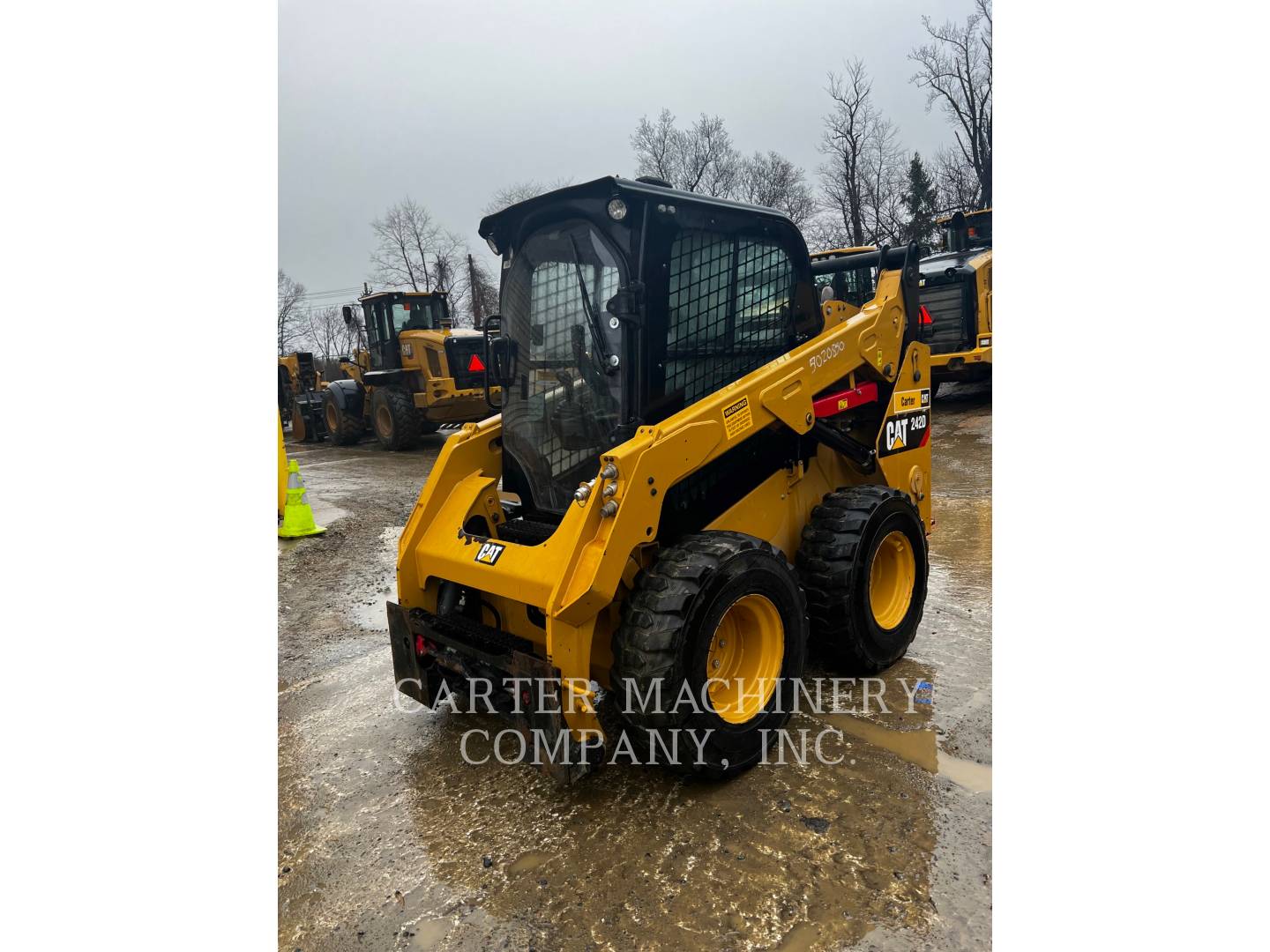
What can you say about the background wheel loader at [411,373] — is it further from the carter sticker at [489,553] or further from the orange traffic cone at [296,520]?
the carter sticker at [489,553]

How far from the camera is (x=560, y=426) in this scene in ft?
12.5

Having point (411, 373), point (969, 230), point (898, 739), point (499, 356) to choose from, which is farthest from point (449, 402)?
point (898, 739)

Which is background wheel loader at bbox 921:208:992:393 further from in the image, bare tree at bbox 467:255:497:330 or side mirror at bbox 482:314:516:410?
bare tree at bbox 467:255:497:330

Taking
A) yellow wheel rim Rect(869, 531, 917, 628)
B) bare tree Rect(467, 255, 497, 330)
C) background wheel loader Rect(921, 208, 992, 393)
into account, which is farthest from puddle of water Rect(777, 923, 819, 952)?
bare tree Rect(467, 255, 497, 330)

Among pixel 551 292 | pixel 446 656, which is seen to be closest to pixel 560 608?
pixel 446 656

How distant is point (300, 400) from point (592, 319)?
17.1m

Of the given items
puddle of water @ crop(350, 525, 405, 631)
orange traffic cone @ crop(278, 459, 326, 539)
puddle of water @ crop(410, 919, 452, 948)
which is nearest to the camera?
puddle of water @ crop(410, 919, 452, 948)

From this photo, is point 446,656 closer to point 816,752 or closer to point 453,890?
point 453,890

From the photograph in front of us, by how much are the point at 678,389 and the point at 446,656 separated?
1.57m

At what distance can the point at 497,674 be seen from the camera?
3.42m

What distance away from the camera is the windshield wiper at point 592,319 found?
140 inches

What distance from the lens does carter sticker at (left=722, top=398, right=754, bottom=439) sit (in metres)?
3.39

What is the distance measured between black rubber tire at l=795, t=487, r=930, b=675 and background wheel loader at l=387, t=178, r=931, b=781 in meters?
0.01

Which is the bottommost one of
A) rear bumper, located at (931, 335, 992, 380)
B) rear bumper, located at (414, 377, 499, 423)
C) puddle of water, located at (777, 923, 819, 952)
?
puddle of water, located at (777, 923, 819, 952)
